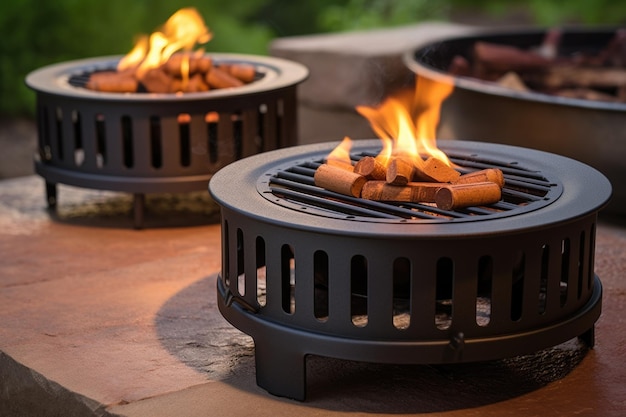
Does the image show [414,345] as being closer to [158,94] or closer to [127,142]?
[158,94]

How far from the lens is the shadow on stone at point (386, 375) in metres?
2.52

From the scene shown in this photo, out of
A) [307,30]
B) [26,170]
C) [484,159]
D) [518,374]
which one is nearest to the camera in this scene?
[518,374]

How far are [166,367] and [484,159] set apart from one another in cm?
107

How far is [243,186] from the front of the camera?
2.72 m

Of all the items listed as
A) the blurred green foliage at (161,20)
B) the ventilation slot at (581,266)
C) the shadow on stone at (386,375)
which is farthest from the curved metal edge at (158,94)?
the blurred green foliage at (161,20)

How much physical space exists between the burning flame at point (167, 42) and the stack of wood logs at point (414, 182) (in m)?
1.80

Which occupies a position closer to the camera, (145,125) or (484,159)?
(484,159)

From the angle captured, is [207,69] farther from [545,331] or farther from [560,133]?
[545,331]

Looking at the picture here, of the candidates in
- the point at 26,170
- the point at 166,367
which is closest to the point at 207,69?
the point at 166,367

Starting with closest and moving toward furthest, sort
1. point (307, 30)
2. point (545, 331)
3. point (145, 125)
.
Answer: point (545, 331), point (145, 125), point (307, 30)

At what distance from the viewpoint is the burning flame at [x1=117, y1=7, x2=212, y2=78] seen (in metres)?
4.35

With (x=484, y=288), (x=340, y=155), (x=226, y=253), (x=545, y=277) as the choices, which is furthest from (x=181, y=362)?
(x=545, y=277)

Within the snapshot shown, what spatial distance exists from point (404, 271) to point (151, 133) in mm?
1596

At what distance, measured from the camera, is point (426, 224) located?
238cm
